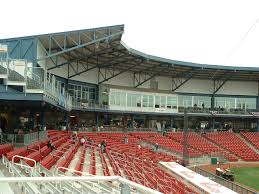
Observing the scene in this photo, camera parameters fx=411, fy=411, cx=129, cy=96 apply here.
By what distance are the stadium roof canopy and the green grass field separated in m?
16.5

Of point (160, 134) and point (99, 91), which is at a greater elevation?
point (99, 91)

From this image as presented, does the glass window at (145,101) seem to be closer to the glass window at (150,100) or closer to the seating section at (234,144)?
the glass window at (150,100)

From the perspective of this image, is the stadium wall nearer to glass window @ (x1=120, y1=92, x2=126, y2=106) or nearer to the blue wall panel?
glass window @ (x1=120, y1=92, x2=126, y2=106)

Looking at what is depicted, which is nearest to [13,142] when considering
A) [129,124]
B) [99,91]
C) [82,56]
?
[82,56]

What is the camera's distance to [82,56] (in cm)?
4666

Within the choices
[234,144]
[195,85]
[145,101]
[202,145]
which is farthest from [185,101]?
[202,145]

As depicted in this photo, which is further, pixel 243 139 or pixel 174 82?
pixel 174 82

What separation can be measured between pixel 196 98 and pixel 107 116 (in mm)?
14999

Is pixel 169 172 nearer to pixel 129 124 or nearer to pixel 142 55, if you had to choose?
pixel 142 55

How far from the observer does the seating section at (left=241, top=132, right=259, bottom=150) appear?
5449 centimetres

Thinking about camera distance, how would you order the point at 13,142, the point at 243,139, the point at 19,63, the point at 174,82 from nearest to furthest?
the point at 19,63 → the point at 13,142 → the point at 243,139 → the point at 174,82

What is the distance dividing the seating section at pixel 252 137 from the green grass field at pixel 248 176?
1262 centimetres

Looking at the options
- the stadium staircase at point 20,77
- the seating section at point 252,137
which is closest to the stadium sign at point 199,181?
the stadium staircase at point 20,77

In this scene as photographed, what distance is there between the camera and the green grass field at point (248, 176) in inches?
1292
